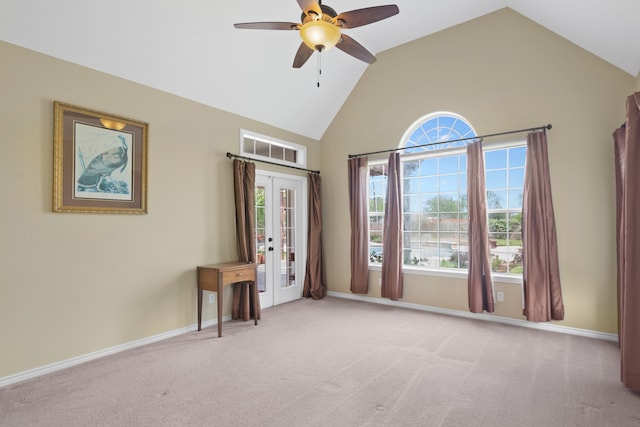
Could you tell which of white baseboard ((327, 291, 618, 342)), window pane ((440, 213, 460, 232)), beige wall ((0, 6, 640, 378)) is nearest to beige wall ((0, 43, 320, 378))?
beige wall ((0, 6, 640, 378))

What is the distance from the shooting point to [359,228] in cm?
535

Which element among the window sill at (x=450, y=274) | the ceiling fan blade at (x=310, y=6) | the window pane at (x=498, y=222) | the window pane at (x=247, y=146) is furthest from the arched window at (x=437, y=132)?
the ceiling fan blade at (x=310, y=6)

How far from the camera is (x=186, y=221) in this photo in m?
4.00

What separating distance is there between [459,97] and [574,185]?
1774 millimetres

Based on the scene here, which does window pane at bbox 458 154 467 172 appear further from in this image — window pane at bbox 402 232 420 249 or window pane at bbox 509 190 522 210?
window pane at bbox 402 232 420 249

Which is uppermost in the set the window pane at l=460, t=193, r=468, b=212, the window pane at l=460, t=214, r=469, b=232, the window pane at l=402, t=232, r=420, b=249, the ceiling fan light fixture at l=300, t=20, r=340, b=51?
the ceiling fan light fixture at l=300, t=20, r=340, b=51

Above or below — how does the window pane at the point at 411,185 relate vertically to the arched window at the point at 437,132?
below

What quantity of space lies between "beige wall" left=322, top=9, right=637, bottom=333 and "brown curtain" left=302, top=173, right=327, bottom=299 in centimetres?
90

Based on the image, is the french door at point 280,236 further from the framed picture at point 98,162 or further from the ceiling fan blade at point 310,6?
the ceiling fan blade at point 310,6

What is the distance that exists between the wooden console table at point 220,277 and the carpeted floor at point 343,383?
42 centimetres

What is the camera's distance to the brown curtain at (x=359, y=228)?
535cm

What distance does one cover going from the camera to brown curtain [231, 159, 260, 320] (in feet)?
14.3

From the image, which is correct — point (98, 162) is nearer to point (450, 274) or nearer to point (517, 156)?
point (450, 274)

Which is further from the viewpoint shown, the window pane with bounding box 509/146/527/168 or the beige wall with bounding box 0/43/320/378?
the window pane with bounding box 509/146/527/168
